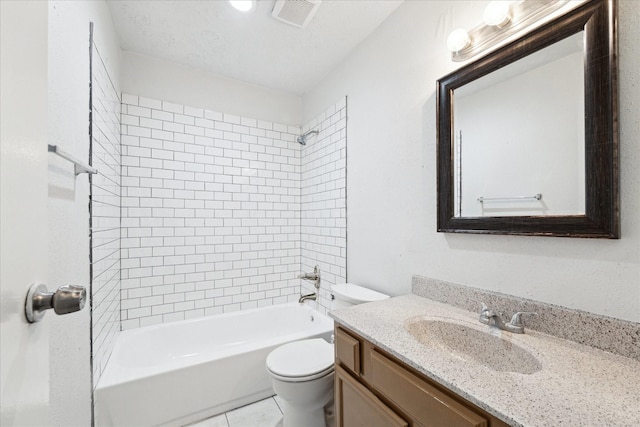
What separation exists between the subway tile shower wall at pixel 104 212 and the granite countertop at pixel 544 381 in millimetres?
1430

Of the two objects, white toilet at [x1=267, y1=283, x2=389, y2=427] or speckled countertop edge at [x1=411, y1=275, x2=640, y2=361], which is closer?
speckled countertop edge at [x1=411, y1=275, x2=640, y2=361]

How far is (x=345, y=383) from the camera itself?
3.84ft

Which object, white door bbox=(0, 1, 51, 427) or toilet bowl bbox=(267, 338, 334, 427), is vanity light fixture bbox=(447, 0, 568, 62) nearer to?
white door bbox=(0, 1, 51, 427)

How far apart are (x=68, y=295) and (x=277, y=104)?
2.62 meters

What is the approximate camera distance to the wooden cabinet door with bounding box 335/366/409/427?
0.94 m

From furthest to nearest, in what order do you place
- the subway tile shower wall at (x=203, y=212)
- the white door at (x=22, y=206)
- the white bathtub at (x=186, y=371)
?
the subway tile shower wall at (x=203, y=212) → the white bathtub at (x=186, y=371) → the white door at (x=22, y=206)

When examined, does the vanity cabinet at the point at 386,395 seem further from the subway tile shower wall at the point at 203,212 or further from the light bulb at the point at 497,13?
the subway tile shower wall at the point at 203,212

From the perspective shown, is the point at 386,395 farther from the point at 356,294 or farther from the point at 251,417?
the point at 251,417

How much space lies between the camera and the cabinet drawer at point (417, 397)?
0.71 metres

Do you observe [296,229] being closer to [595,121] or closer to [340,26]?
[340,26]

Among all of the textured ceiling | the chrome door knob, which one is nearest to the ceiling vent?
the textured ceiling

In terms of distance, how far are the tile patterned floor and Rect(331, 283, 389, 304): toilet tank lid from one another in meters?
0.89

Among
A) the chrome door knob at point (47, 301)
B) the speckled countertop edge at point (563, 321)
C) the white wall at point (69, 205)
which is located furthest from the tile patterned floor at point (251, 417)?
the chrome door knob at point (47, 301)

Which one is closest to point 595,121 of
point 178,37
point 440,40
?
point 440,40
